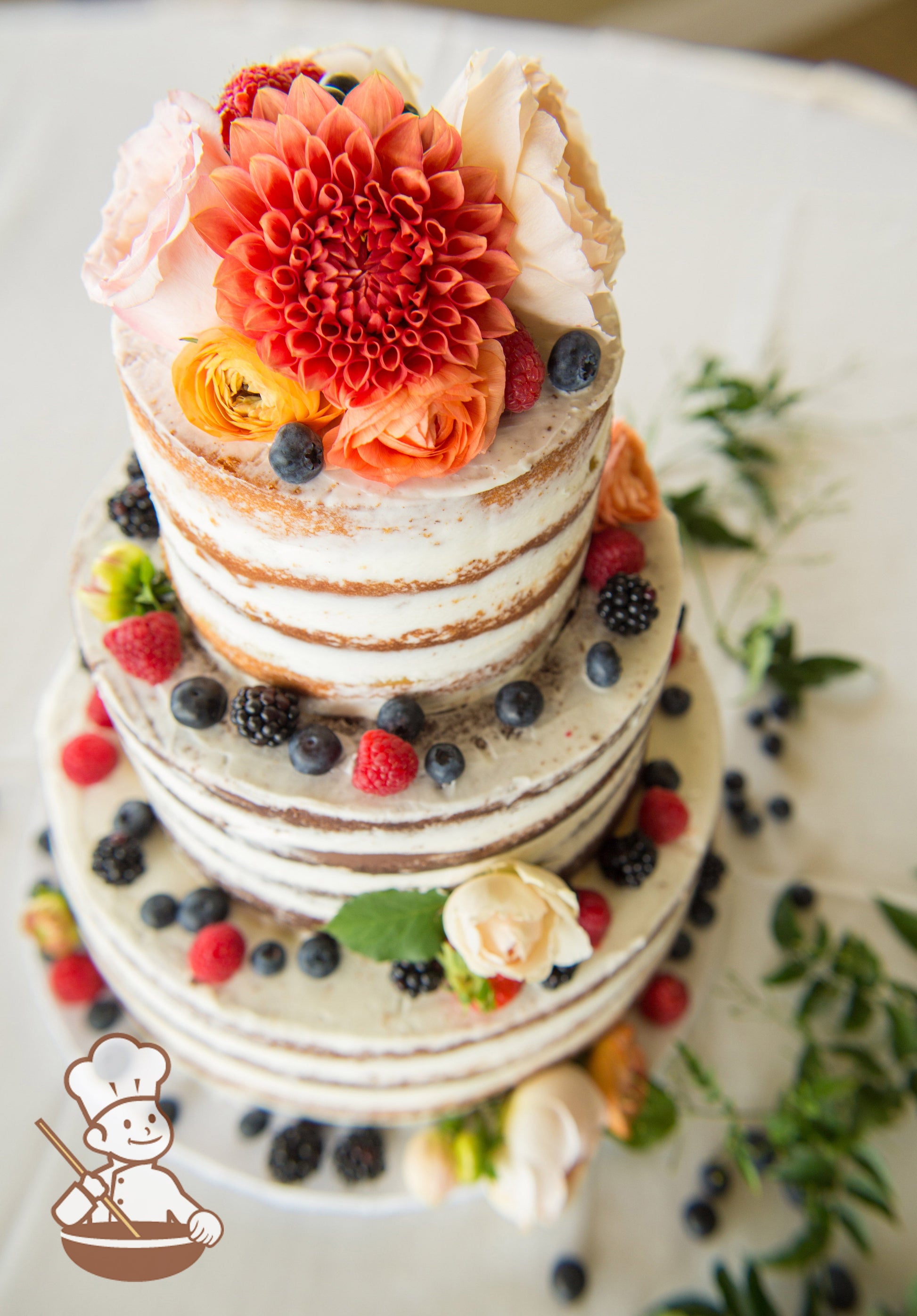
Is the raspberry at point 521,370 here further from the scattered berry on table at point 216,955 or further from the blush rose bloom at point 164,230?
the scattered berry on table at point 216,955

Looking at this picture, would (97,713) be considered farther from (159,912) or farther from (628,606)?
(628,606)

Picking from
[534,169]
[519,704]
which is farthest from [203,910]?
[534,169]

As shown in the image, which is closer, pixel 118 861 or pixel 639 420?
pixel 118 861

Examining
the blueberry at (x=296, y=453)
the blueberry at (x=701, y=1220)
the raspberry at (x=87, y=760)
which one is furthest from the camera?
the blueberry at (x=701, y=1220)

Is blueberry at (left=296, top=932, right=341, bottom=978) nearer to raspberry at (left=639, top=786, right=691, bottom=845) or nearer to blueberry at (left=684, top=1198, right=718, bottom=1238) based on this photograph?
raspberry at (left=639, top=786, right=691, bottom=845)

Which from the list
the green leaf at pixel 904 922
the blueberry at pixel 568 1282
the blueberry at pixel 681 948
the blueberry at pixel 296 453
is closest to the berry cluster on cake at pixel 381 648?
the blueberry at pixel 296 453

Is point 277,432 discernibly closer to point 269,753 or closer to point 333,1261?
point 269,753

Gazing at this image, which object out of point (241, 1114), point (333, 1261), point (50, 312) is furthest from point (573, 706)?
point (50, 312)

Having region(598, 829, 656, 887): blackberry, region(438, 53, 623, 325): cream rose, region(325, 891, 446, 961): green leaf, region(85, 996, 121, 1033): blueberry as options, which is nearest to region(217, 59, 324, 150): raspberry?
region(438, 53, 623, 325): cream rose
